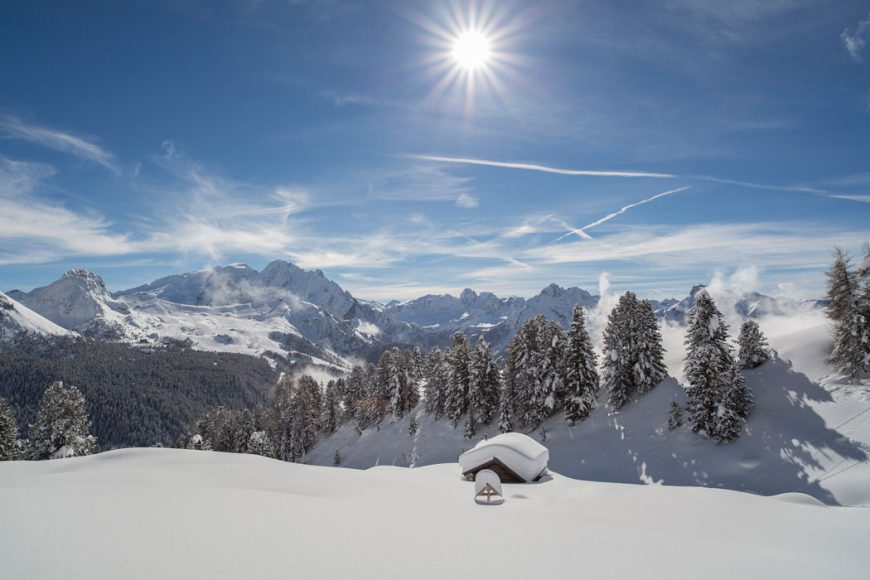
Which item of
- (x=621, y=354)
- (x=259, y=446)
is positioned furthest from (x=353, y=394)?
(x=621, y=354)

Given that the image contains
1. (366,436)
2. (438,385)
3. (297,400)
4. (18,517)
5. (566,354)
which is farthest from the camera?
(297,400)

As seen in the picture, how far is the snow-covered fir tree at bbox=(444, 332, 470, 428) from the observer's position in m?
59.5

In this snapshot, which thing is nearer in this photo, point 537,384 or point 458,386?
point 537,384

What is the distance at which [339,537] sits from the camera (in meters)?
7.79

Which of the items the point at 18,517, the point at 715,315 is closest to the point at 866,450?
the point at 715,315

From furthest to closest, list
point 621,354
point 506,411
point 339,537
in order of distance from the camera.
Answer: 1. point 506,411
2. point 621,354
3. point 339,537

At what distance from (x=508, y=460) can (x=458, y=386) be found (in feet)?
98.0

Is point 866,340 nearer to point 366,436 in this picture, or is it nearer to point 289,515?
point 289,515

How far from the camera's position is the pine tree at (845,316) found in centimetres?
3259

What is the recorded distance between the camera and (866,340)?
3203 cm

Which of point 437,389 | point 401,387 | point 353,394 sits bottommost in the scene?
point 353,394

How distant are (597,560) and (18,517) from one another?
34.7ft

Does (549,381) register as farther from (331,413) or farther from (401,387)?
(331,413)

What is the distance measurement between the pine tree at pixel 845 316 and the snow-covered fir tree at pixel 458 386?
38.1 m
